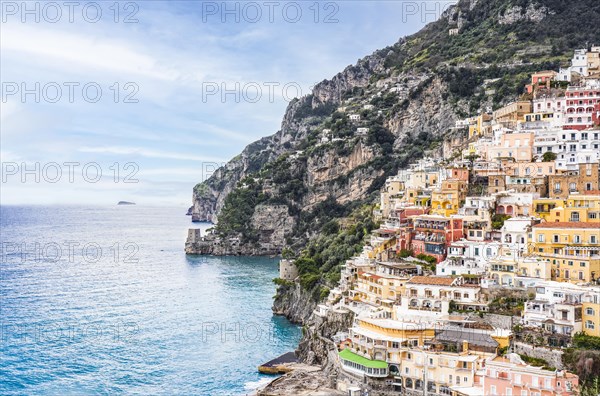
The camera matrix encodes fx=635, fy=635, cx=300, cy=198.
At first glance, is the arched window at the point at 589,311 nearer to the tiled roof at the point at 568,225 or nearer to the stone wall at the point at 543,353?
the stone wall at the point at 543,353

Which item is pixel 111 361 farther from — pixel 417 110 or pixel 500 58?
pixel 500 58

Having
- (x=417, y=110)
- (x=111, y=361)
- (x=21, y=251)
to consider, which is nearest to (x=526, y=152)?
(x=111, y=361)

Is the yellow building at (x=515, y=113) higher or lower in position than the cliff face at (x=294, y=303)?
higher

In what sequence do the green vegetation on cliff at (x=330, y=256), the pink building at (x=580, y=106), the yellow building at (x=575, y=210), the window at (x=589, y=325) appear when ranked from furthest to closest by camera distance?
1. the green vegetation on cliff at (x=330, y=256)
2. the pink building at (x=580, y=106)
3. the yellow building at (x=575, y=210)
4. the window at (x=589, y=325)

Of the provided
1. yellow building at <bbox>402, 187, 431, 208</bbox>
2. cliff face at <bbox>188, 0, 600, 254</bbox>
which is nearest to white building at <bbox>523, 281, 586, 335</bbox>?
yellow building at <bbox>402, 187, 431, 208</bbox>

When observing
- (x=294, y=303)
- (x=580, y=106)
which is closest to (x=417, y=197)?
(x=294, y=303)

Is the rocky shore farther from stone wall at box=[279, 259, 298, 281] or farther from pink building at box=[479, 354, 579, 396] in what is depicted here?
stone wall at box=[279, 259, 298, 281]

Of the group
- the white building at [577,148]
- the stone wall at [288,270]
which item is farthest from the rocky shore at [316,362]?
the white building at [577,148]
